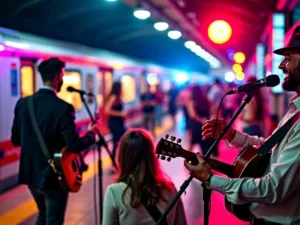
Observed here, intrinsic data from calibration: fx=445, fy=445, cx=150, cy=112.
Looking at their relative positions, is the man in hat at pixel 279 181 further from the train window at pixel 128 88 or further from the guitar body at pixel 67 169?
the train window at pixel 128 88

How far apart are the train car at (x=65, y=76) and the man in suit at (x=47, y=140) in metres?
1.17

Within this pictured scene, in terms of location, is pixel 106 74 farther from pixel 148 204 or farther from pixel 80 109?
pixel 148 204

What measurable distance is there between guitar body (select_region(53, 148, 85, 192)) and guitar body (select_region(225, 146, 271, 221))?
145 cm

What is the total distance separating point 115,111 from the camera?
7387mm

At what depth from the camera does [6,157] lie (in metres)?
6.25

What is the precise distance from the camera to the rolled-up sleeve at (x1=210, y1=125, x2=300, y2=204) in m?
1.97

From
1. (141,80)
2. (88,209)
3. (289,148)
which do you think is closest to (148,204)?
(289,148)

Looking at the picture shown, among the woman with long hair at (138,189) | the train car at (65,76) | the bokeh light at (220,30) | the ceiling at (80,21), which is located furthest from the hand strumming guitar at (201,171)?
the ceiling at (80,21)

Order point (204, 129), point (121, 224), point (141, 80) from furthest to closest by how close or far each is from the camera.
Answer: point (141, 80)
point (204, 129)
point (121, 224)

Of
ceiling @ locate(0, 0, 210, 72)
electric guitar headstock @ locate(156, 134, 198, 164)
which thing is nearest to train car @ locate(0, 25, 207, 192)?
ceiling @ locate(0, 0, 210, 72)

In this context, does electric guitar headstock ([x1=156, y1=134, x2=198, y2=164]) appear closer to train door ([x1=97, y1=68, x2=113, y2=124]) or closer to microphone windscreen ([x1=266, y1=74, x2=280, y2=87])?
microphone windscreen ([x1=266, y1=74, x2=280, y2=87])

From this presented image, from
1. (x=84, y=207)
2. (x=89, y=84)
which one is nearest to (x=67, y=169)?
(x=84, y=207)

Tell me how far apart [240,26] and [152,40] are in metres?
7.29

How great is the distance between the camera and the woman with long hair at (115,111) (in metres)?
7.35
